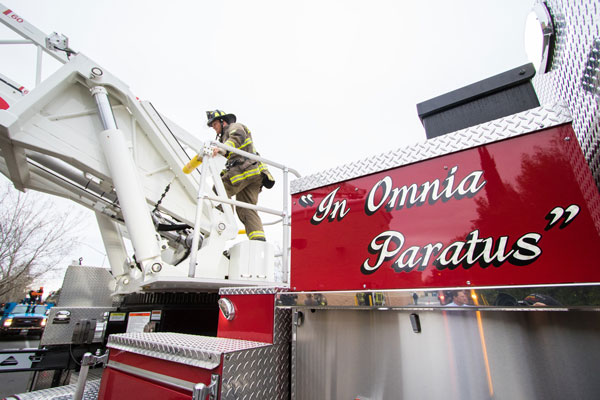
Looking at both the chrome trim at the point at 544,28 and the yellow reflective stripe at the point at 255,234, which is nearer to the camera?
the chrome trim at the point at 544,28

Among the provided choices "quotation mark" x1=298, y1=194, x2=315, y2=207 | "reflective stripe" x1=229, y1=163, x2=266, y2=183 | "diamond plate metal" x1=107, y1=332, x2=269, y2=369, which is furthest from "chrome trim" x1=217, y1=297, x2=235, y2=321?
"reflective stripe" x1=229, y1=163, x2=266, y2=183

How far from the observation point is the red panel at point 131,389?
1.51 metres

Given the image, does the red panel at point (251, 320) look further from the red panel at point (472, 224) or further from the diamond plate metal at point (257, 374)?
the red panel at point (472, 224)

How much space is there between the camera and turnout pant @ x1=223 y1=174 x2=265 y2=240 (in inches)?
143

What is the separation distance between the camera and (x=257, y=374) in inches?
63.1

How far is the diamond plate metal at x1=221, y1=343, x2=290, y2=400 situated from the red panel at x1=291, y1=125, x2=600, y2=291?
0.50 metres

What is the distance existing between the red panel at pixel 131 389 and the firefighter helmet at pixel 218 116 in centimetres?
324

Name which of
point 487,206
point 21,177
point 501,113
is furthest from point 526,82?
point 21,177

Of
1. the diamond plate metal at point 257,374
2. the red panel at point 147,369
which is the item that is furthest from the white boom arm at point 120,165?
the diamond plate metal at point 257,374

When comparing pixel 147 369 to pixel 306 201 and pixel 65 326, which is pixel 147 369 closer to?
pixel 306 201

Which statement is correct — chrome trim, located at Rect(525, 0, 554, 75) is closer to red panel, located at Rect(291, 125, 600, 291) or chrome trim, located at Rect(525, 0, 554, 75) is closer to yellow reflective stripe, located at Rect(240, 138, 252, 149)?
red panel, located at Rect(291, 125, 600, 291)

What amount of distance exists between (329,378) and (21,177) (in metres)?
4.11

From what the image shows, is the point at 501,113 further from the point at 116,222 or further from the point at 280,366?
the point at 116,222

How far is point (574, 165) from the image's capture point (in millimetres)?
1126
